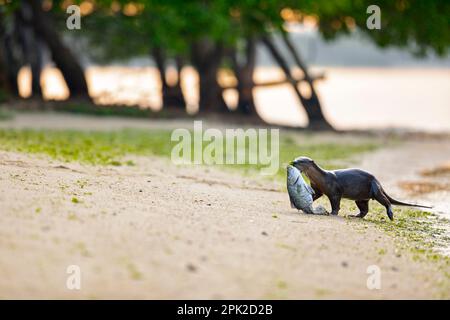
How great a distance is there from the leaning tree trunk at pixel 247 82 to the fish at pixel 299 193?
66.9ft

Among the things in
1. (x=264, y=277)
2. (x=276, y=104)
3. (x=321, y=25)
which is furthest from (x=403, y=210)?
(x=276, y=104)

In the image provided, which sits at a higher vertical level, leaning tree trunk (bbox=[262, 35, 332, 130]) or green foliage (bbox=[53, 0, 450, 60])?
green foliage (bbox=[53, 0, 450, 60])

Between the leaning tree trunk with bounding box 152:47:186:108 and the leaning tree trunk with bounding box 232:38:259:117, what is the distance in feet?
7.24

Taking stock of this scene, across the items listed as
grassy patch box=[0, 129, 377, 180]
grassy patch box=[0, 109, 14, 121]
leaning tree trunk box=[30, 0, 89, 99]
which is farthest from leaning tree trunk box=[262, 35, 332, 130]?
grassy patch box=[0, 109, 14, 121]

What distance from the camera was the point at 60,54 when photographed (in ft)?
97.8

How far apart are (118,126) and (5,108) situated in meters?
3.42

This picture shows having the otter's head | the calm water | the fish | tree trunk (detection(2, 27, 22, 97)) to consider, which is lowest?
the calm water

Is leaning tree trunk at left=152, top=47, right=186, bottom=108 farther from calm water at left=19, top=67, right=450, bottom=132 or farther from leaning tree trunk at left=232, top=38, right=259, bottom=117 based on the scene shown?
leaning tree trunk at left=232, top=38, right=259, bottom=117

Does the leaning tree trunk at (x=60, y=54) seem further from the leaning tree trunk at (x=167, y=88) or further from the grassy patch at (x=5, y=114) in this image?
the grassy patch at (x=5, y=114)

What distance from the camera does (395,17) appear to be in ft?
98.4

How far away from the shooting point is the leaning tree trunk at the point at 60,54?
28.9m

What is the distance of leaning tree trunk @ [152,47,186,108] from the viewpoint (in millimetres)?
32750

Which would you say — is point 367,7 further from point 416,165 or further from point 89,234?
point 89,234
